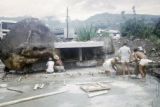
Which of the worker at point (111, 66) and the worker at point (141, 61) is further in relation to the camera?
the worker at point (111, 66)

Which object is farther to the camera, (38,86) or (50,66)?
(50,66)

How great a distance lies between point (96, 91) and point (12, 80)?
5173 millimetres

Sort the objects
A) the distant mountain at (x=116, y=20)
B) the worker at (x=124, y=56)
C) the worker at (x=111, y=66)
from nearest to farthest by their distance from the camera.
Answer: the worker at (x=124, y=56) < the worker at (x=111, y=66) < the distant mountain at (x=116, y=20)

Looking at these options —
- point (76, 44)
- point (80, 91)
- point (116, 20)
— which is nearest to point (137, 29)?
point (76, 44)

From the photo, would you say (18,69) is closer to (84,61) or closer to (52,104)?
(84,61)

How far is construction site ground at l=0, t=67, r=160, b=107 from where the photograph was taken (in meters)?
9.30

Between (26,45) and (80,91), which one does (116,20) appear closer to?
(26,45)

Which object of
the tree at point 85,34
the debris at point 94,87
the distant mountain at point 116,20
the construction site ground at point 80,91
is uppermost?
the distant mountain at point 116,20

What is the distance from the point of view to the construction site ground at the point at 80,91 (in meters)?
9.30

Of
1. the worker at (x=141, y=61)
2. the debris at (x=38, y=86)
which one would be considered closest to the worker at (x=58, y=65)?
the debris at (x=38, y=86)

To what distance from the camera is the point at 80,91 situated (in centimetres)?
1086

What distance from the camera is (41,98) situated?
33.2 ft

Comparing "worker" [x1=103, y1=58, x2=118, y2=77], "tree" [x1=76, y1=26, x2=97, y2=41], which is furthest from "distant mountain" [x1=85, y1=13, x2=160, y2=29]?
"worker" [x1=103, y1=58, x2=118, y2=77]

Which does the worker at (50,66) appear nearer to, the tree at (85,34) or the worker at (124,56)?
the worker at (124,56)
